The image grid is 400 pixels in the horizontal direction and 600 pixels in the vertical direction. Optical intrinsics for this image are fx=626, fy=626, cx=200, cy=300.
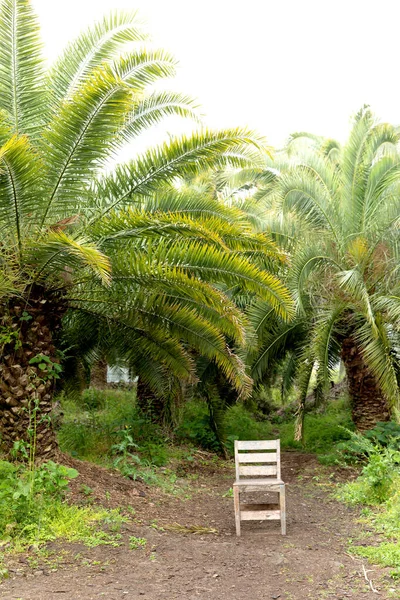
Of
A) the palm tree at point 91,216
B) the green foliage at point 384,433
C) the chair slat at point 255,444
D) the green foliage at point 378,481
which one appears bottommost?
the green foliage at point 378,481

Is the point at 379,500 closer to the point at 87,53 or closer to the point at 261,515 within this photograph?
the point at 261,515

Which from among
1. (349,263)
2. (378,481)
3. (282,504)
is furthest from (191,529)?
(349,263)

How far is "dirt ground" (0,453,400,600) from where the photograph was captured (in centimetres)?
498

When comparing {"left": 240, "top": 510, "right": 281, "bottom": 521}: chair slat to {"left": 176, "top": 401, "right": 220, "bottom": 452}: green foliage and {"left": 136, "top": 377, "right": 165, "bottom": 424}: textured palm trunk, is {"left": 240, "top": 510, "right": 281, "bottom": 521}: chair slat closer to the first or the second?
{"left": 176, "top": 401, "right": 220, "bottom": 452}: green foliage

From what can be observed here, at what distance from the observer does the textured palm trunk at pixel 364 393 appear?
1073 centimetres

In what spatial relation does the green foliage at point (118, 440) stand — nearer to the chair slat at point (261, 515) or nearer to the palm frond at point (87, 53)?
the chair slat at point (261, 515)

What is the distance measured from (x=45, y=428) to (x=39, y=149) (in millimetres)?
3390

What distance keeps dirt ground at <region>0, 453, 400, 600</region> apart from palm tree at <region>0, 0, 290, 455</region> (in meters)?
1.78

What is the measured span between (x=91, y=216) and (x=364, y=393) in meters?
5.83

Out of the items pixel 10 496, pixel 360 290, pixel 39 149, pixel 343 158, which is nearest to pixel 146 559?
pixel 10 496

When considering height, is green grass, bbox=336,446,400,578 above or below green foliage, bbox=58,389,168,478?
below

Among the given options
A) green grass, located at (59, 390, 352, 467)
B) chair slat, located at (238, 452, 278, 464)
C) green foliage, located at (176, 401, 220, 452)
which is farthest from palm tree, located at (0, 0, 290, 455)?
green foliage, located at (176, 401, 220, 452)

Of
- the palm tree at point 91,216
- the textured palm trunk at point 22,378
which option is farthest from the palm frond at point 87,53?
the textured palm trunk at point 22,378

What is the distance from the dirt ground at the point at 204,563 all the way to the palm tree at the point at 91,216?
178 centimetres
